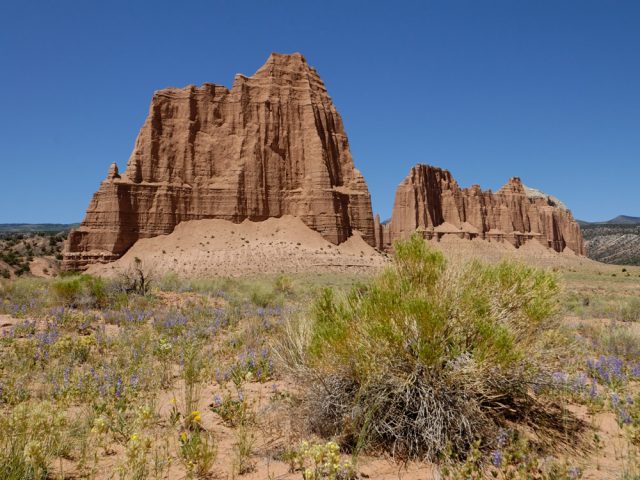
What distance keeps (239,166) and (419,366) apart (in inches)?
1941

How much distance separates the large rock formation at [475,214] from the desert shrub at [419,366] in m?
83.9

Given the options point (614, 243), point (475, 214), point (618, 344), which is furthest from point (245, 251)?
point (614, 243)

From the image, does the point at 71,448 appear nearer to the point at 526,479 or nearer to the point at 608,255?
the point at 526,479

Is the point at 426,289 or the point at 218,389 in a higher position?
the point at 426,289

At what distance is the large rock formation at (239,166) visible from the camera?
4709 cm

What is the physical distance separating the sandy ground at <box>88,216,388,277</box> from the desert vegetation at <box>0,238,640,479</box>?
32623 millimetres

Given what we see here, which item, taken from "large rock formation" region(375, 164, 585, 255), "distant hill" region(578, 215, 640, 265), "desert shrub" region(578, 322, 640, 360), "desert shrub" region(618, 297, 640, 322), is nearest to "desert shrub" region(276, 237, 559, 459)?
"desert shrub" region(578, 322, 640, 360)

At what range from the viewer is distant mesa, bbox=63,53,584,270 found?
46.1 metres

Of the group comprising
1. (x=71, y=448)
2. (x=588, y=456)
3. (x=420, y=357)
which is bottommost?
(x=588, y=456)

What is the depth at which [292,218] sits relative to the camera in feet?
166

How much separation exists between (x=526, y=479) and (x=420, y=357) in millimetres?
1161

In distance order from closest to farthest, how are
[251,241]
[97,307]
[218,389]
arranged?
[218,389]
[97,307]
[251,241]

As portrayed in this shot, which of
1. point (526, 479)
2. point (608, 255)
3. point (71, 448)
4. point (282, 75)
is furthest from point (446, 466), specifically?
point (608, 255)

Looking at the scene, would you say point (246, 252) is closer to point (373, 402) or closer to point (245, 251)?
point (245, 251)
